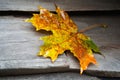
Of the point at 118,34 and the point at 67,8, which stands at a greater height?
the point at 67,8

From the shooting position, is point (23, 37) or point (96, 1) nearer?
point (23, 37)

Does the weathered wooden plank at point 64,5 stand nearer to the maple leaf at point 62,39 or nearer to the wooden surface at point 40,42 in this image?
the wooden surface at point 40,42

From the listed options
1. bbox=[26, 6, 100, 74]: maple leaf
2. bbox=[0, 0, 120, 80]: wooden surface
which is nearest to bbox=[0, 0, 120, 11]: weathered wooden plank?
bbox=[0, 0, 120, 80]: wooden surface

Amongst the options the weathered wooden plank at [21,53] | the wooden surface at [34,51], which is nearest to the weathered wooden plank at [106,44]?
the wooden surface at [34,51]

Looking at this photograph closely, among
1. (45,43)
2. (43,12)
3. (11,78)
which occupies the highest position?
(43,12)

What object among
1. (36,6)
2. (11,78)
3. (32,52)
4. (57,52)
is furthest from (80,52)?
(36,6)

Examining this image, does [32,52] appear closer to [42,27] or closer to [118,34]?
[42,27]

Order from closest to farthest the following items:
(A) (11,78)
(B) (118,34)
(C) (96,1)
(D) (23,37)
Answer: (A) (11,78)
(D) (23,37)
(B) (118,34)
(C) (96,1)

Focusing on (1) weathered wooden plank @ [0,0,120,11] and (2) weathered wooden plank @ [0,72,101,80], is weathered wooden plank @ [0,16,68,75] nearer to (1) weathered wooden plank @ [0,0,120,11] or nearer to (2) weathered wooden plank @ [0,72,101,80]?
(2) weathered wooden plank @ [0,72,101,80]
